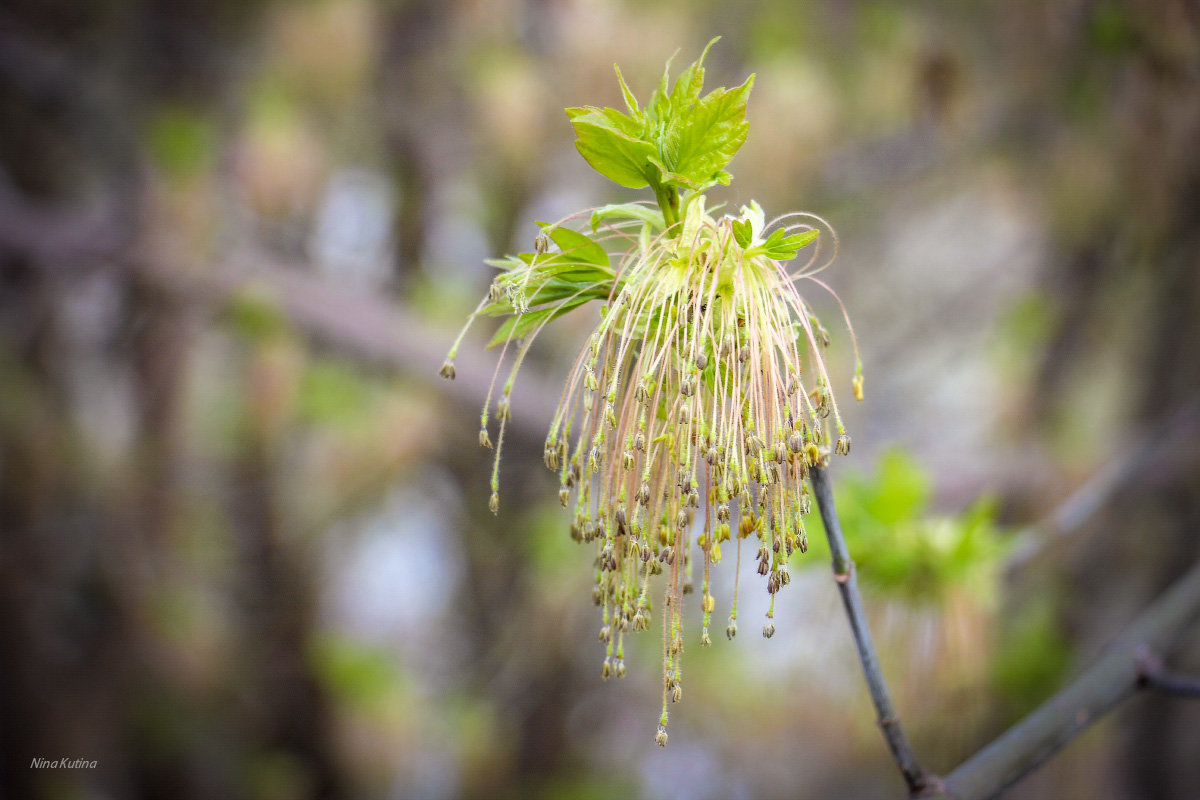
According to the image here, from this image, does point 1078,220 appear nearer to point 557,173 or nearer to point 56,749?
point 557,173

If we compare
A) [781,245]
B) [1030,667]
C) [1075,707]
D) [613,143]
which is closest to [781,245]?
[781,245]

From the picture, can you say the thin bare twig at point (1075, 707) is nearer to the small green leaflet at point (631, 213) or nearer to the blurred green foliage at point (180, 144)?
the small green leaflet at point (631, 213)

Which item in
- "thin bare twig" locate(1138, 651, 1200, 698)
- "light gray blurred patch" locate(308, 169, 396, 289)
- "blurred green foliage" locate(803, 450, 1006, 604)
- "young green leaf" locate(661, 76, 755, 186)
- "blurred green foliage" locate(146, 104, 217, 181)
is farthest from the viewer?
"light gray blurred patch" locate(308, 169, 396, 289)

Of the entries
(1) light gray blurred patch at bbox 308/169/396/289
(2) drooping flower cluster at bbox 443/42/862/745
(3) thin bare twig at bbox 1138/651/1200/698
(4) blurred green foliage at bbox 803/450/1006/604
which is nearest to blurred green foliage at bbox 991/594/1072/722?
(4) blurred green foliage at bbox 803/450/1006/604

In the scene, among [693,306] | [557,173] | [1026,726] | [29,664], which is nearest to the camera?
[693,306]

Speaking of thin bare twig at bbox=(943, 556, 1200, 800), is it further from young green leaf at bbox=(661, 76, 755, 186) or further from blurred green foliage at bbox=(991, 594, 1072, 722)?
blurred green foliage at bbox=(991, 594, 1072, 722)


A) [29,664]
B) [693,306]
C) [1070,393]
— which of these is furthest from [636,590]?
[29,664]
